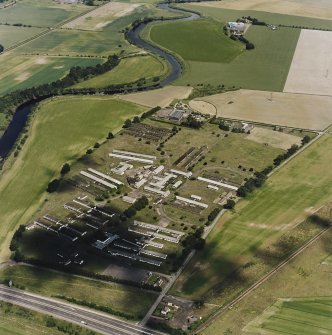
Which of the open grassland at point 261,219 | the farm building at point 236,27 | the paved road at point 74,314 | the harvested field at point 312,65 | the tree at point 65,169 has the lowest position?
the open grassland at point 261,219

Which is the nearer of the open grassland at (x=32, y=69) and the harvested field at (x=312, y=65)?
the harvested field at (x=312, y=65)

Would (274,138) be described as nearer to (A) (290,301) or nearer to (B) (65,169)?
(B) (65,169)

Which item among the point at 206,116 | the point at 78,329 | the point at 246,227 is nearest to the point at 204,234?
the point at 246,227

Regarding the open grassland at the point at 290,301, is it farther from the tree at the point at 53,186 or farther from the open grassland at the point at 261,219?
the tree at the point at 53,186

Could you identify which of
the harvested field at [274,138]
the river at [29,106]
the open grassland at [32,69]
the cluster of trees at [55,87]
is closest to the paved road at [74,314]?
the river at [29,106]

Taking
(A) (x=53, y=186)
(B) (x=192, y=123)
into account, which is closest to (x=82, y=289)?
(A) (x=53, y=186)
